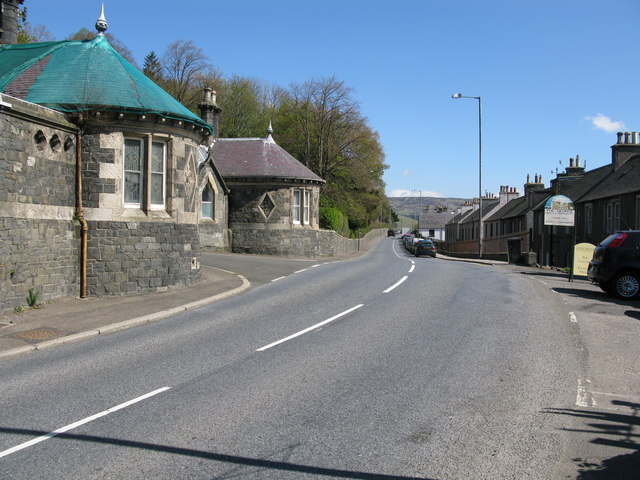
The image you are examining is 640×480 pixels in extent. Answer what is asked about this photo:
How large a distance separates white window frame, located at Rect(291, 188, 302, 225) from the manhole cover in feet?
80.3

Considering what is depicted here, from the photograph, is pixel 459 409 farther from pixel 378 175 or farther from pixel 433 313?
pixel 378 175

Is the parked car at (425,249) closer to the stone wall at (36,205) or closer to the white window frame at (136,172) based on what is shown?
the white window frame at (136,172)

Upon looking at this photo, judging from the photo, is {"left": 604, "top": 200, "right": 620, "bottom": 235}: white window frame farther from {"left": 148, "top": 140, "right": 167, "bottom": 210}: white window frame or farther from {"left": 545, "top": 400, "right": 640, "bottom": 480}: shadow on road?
{"left": 545, "top": 400, "right": 640, "bottom": 480}: shadow on road

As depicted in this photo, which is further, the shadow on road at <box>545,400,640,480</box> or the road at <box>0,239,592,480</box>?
the road at <box>0,239,592,480</box>

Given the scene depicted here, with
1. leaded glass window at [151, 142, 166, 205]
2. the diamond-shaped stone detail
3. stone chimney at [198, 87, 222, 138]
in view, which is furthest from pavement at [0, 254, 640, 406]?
stone chimney at [198, 87, 222, 138]

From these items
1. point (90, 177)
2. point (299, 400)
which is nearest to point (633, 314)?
point (299, 400)

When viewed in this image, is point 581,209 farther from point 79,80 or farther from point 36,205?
point 36,205

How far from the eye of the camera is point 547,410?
6.11 meters

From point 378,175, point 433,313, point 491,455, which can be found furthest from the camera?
point 378,175

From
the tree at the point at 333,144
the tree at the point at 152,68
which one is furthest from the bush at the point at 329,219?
the tree at the point at 152,68

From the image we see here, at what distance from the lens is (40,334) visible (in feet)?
33.2

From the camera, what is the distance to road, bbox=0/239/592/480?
4.72 meters

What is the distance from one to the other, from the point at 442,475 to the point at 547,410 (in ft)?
7.27

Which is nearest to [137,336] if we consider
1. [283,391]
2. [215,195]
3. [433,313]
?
[283,391]
